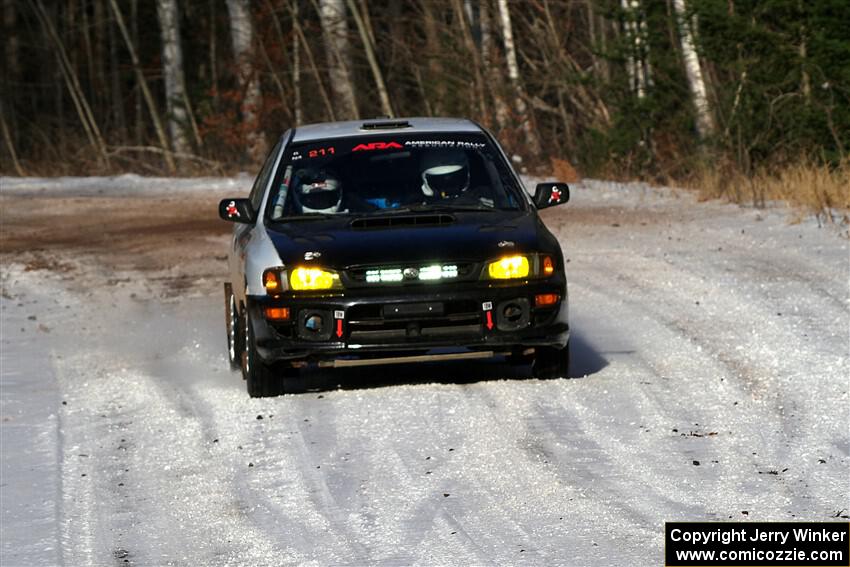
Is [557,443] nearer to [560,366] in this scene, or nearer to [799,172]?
[560,366]

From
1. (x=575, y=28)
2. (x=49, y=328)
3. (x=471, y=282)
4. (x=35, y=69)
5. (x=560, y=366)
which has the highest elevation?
(x=471, y=282)

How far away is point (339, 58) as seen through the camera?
32656 mm

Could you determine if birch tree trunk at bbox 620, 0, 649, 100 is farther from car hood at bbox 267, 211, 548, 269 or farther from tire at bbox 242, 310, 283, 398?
tire at bbox 242, 310, 283, 398

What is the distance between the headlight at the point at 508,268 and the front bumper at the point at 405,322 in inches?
1.8

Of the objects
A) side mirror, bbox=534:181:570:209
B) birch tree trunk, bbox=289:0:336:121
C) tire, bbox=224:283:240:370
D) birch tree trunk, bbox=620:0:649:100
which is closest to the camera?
side mirror, bbox=534:181:570:209

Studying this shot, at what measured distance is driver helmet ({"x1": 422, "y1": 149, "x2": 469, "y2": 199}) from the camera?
11.2m

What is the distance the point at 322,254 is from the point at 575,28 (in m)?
22.7

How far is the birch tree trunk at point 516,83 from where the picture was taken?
2995cm

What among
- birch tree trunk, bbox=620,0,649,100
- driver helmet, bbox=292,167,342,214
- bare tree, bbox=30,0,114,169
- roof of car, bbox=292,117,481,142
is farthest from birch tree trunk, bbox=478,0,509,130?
driver helmet, bbox=292,167,342,214

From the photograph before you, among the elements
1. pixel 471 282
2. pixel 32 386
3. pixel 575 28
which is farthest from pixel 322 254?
pixel 575 28

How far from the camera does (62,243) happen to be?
67.9 ft

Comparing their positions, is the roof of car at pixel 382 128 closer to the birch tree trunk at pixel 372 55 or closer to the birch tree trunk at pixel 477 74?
the birch tree trunk at pixel 372 55

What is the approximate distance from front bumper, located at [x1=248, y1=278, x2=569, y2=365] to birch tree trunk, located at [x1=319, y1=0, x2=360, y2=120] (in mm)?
22533

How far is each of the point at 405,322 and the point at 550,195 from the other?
1.68 m
